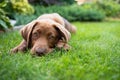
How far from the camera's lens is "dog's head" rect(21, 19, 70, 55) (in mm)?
5602

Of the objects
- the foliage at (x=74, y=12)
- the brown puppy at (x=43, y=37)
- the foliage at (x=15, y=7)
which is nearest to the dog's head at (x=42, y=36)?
the brown puppy at (x=43, y=37)

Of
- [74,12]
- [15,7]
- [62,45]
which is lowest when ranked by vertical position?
[74,12]

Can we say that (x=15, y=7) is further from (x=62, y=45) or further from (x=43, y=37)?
(x=43, y=37)

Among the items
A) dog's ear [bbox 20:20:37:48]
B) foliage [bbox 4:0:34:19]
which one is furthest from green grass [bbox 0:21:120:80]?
foliage [bbox 4:0:34:19]

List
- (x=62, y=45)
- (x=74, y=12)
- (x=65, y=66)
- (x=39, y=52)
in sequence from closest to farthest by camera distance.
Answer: (x=65, y=66) → (x=39, y=52) → (x=62, y=45) → (x=74, y=12)

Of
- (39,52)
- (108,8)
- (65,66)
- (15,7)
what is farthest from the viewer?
(108,8)

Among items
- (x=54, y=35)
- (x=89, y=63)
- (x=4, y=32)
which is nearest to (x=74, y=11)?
(x=4, y=32)

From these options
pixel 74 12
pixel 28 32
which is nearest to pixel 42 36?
pixel 28 32

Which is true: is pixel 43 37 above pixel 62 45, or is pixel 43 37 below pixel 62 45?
above

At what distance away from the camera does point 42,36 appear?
19.1 feet

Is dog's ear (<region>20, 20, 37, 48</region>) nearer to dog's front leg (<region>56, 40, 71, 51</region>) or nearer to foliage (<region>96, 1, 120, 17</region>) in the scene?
dog's front leg (<region>56, 40, 71, 51</region>)

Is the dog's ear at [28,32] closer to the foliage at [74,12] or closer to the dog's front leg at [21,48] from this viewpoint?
the dog's front leg at [21,48]

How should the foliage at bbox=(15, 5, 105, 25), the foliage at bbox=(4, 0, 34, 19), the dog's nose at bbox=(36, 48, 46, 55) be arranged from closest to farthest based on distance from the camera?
the dog's nose at bbox=(36, 48, 46, 55) → the foliage at bbox=(4, 0, 34, 19) → the foliage at bbox=(15, 5, 105, 25)

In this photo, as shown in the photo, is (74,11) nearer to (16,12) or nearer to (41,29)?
(16,12)
